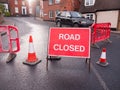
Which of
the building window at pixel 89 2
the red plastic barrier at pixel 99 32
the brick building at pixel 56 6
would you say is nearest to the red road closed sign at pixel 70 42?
the red plastic barrier at pixel 99 32

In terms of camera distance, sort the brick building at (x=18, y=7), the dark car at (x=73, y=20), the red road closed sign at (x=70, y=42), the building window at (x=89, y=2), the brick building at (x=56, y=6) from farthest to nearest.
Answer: the brick building at (x=18, y=7)
the brick building at (x=56, y=6)
the building window at (x=89, y=2)
the dark car at (x=73, y=20)
the red road closed sign at (x=70, y=42)

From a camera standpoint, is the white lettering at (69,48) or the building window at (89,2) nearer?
the white lettering at (69,48)

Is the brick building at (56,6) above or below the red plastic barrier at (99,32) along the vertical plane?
above

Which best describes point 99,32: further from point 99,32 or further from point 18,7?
point 18,7

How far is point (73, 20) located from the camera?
1494cm

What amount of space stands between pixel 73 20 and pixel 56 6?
1544 cm

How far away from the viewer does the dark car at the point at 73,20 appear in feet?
47.6

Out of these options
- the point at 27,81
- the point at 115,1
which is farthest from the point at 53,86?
the point at 115,1

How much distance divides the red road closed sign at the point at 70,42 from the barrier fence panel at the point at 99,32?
314 centimetres

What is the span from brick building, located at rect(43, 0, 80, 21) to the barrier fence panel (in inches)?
719

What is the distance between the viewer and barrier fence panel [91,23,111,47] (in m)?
7.70

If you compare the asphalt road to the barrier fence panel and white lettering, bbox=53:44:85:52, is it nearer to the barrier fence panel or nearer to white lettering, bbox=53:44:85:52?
white lettering, bbox=53:44:85:52

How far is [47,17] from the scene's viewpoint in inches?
1261

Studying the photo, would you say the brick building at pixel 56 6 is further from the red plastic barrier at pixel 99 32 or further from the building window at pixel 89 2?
the red plastic barrier at pixel 99 32
